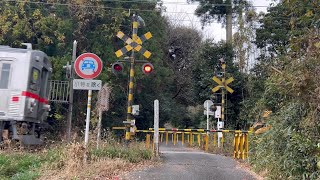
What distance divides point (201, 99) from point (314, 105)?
67.3 feet

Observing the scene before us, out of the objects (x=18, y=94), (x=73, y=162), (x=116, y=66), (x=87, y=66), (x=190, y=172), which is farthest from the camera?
(x=18, y=94)

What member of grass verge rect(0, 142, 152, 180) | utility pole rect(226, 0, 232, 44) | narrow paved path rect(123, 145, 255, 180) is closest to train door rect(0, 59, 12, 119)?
grass verge rect(0, 142, 152, 180)

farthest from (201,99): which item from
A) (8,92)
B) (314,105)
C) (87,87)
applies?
(314,105)

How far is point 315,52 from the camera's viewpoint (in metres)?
6.94

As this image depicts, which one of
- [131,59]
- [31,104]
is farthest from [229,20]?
[31,104]

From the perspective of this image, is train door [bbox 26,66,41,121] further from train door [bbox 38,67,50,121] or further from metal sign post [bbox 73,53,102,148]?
metal sign post [bbox 73,53,102,148]

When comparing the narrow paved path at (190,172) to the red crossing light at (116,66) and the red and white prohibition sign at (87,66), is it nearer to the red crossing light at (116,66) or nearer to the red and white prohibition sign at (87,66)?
the red and white prohibition sign at (87,66)

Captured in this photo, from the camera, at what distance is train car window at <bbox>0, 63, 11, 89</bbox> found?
1180cm

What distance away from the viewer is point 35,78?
40.9 ft

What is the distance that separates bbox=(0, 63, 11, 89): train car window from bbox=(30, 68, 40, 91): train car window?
0.67 meters

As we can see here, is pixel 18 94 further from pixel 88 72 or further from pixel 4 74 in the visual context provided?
pixel 88 72

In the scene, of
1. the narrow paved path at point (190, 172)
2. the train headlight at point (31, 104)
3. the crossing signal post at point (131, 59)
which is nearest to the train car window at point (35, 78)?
the train headlight at point (31, 104)

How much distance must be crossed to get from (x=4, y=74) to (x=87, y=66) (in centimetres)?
412

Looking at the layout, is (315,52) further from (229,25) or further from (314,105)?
(229,25)
